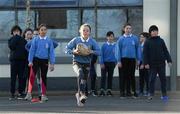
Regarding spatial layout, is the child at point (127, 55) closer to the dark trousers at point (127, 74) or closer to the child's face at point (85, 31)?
the dark trousers at point (127, 74)

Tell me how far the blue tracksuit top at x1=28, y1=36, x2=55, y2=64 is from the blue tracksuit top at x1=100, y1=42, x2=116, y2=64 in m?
2.64

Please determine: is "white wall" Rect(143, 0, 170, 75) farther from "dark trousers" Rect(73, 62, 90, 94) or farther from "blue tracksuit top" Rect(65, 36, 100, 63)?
"dark trousers" Rect(73, 62, 90, 94)

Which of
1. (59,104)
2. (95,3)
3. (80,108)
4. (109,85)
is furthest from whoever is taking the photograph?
(95,3)

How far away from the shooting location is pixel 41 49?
51.3 feet

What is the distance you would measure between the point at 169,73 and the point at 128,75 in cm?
281

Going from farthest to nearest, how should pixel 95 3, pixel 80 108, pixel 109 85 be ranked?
pixel 95 3 → pixel 109 85 → pixel 80 108

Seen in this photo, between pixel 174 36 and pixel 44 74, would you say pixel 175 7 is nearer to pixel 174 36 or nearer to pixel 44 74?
pixel 174 36

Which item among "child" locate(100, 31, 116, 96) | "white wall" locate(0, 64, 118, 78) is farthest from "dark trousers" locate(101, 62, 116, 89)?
"white wall" locate(0, 64, 118, 78)

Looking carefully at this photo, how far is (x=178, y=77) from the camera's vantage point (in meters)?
19.0

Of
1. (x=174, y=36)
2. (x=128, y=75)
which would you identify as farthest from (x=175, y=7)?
(x=128, y=75)

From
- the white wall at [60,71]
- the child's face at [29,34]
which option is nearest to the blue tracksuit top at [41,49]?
the child's face at [29,34]

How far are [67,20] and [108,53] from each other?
232 centimetres

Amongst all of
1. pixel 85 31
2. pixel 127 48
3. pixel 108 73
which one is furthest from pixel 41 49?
pixel 108 73

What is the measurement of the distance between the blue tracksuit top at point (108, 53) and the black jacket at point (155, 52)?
7.14ft
